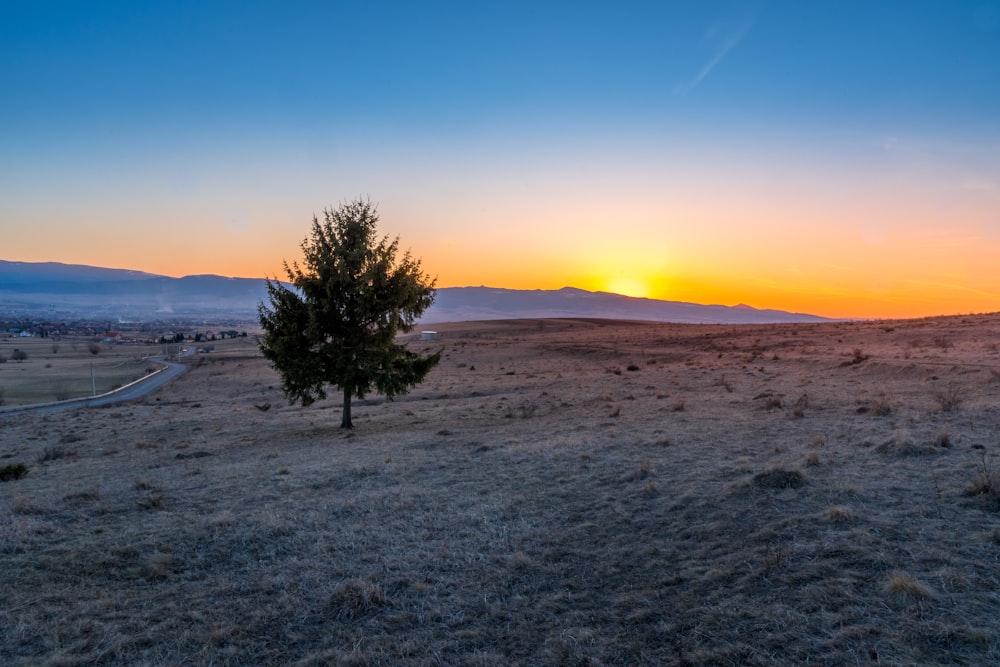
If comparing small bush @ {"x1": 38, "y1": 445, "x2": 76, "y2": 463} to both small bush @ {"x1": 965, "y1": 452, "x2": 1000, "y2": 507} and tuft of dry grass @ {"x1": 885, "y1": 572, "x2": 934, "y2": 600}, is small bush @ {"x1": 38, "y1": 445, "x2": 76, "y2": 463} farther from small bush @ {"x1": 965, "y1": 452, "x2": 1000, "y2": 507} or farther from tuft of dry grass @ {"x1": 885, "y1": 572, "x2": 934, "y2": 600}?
small bush @ {"x1": 965, "y1": 452, "x2": 1000, "y2": 507}

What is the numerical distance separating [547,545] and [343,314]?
16.1 metres

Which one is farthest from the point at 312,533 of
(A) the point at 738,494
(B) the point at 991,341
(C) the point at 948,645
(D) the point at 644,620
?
(B) the point at 991,341

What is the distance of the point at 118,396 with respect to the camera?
52.0m

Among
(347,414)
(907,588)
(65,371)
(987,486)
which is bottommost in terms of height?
(65,371)

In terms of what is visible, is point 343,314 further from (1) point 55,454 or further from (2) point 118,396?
(2) point 118,396

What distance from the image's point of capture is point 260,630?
6.59m

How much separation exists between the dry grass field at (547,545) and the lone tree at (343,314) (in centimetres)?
472

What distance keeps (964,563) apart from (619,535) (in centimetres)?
403

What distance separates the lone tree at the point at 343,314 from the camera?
21.9m

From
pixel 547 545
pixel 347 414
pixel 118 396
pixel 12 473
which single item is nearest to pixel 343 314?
pixel 347 414

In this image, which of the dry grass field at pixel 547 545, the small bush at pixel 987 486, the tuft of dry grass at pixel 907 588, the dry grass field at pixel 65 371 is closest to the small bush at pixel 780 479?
the dry grass field at pixel 547 545

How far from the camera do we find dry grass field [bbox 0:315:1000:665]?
5.88 m

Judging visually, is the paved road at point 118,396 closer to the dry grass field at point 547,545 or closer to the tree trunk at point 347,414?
the tree trunk at point 347,414

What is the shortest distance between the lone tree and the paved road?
30930 millimetres
